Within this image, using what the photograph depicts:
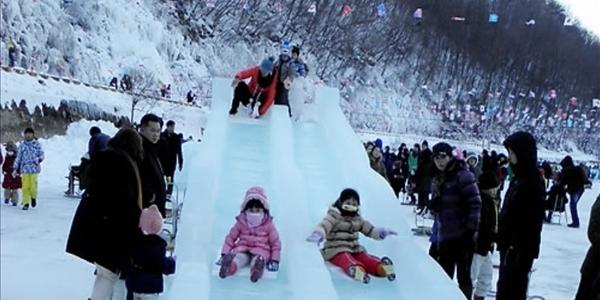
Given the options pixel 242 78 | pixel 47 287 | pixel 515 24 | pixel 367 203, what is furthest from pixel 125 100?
pixel 515 24

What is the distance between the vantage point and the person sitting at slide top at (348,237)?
6.98 metres

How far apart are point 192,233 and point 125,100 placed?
1990 centimetres

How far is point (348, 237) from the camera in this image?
702cm

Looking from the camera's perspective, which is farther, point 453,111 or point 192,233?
point 453,111

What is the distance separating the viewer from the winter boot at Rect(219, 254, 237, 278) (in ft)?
21.3

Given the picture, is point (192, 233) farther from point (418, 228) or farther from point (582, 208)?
point (582, 208)

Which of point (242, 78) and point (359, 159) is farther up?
point (242, 78)

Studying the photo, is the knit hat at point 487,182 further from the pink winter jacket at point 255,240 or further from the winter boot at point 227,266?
the winter boot at point 227,266

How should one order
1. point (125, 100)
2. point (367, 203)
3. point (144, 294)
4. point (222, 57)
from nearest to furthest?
point (144, 294), point (367, 203), point (125, 100), point (222, 57)

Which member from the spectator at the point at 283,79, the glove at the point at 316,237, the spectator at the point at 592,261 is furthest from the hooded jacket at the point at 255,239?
the spectator at the point at 283,79

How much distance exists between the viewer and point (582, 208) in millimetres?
20922

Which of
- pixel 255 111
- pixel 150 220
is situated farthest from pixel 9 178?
pixel 150 220

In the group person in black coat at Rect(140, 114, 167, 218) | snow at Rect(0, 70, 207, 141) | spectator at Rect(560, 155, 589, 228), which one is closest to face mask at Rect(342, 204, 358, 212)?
person in black coat at Rect(140, 114, 167, 218)

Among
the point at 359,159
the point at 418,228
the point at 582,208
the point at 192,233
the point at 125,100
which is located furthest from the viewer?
the point at 125,100
